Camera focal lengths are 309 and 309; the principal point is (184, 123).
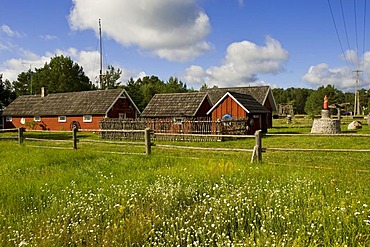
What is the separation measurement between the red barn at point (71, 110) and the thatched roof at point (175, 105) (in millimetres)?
7737

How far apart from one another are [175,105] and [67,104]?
16.7 meters

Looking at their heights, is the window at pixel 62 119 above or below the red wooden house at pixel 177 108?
below

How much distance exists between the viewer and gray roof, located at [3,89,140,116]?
35.0 meters

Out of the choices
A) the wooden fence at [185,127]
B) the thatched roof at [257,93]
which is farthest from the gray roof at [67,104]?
the thatched roof at [257,93]

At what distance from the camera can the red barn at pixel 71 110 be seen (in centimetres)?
3475

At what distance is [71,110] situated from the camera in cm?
3616

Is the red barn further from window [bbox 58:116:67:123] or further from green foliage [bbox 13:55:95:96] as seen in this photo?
green foliage [bbox 13:55:95:96]

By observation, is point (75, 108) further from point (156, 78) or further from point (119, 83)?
point (156, 78)

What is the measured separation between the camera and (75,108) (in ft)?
119

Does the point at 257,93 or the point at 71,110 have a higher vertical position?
the point at 257,93

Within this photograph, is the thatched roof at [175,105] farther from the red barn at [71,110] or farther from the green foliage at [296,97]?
the green foliage at [296,97]

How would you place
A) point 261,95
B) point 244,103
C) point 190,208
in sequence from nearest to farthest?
1. point 190,208
2. point 244,103
3. point 261,95

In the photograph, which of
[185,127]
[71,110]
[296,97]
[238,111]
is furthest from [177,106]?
[296,97]

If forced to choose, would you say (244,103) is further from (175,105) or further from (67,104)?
(67,104)
